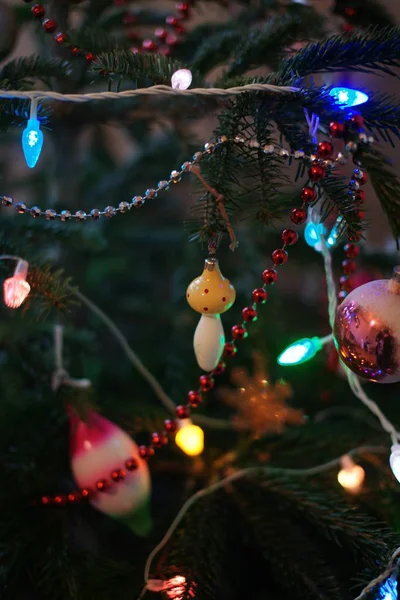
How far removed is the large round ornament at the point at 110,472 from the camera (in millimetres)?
572

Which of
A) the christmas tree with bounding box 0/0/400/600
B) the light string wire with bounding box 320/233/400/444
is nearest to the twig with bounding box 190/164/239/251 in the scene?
the christmas tree with bounding box 0/0/400/600

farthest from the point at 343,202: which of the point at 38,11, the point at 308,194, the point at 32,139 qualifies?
the point at 38,11

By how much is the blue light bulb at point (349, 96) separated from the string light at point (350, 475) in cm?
36

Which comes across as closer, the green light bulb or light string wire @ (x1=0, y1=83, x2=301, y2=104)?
light string wire @ (x1=0, y1=83, x2=301, y2=104)

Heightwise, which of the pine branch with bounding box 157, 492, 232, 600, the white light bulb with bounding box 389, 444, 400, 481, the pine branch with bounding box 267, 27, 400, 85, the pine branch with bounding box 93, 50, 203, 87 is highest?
the pine branch with bounding box 267, 27, 400, 85

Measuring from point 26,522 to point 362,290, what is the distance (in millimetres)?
397

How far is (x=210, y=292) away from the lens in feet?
1.58

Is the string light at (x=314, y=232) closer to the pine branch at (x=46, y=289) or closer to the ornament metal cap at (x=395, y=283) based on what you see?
the ornament metal cap at (x=395, y=283)

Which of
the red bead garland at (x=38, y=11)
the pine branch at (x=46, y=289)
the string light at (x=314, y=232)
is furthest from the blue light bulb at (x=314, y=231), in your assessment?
the red bead garland at (x=38, y=11)

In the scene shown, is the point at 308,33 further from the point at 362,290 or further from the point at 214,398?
the point at 214,398

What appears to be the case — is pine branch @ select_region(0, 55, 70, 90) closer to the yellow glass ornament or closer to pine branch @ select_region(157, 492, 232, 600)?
the yellow glass ornament

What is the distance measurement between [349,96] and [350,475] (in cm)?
37

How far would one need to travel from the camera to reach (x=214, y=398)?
33.7 inches

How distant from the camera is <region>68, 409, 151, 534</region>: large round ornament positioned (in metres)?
0.57
